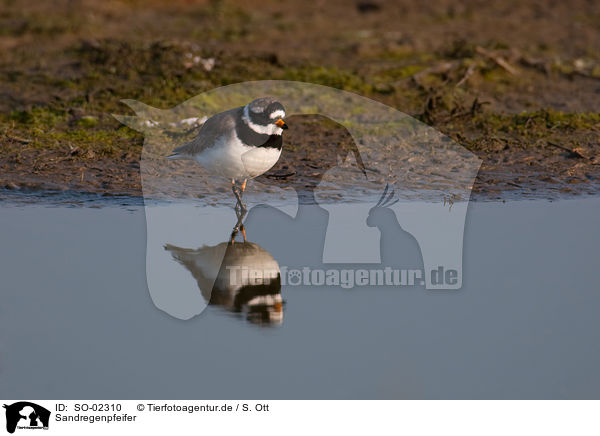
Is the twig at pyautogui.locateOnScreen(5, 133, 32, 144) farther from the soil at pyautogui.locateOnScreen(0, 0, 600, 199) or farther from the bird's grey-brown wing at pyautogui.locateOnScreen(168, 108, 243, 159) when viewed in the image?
the bird's grey-brown wing at pyautogui.locateOnScreen(168, 108, 243, 159)

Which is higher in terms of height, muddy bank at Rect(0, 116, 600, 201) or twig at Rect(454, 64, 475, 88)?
twig at Rect(454, 64, 475, 88)

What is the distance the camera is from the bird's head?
7.82 metres

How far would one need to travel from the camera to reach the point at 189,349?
563cm

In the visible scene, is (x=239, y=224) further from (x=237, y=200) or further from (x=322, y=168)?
(x=322, y=168)

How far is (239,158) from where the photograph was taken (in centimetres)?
786

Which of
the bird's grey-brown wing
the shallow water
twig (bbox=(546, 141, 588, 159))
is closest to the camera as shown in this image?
the shallow water

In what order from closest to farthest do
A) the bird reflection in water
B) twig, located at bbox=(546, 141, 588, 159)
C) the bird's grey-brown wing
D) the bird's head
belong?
1. the bird reflection in water
2. the bird's head
3. the bird's grey-brown wing
4. twig, located at bbox=(546, 141, 588, 159)

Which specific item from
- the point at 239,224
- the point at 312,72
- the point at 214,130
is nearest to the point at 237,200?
the point at 239,224

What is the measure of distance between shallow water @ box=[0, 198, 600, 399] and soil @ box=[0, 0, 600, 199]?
212 cm

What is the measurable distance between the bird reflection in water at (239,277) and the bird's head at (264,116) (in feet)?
3.40

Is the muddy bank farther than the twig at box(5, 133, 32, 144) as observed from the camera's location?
No

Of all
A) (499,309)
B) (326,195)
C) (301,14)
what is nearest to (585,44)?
(301,14)

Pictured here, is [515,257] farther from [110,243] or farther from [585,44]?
[585,44]

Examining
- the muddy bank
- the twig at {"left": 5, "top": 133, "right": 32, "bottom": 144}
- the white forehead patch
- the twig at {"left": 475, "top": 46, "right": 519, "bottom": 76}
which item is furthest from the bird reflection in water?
the twig at {"left": 475, "top": 46, "right": 519, "bottom": 76}
